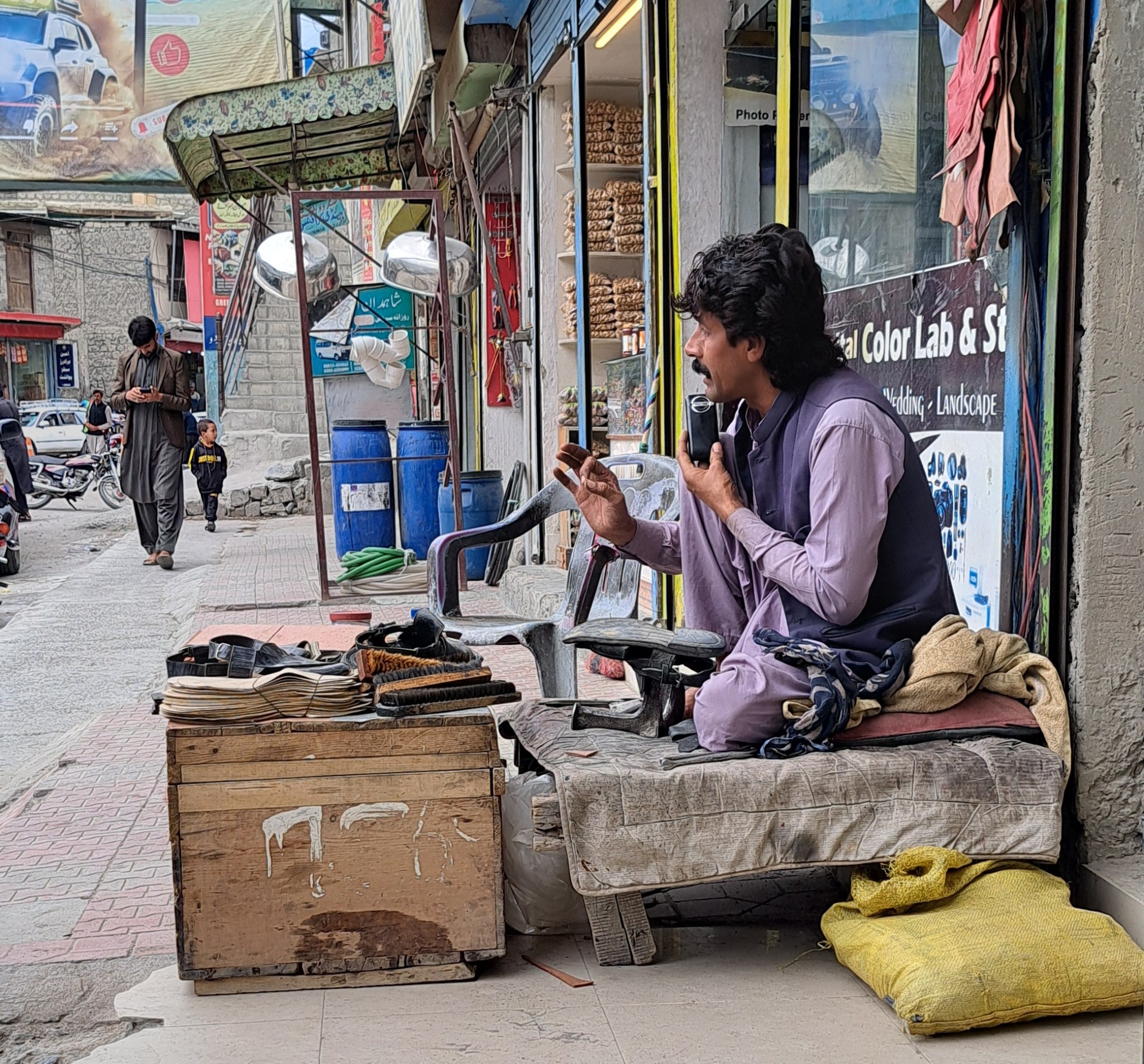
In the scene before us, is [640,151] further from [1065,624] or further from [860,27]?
[1065,624]

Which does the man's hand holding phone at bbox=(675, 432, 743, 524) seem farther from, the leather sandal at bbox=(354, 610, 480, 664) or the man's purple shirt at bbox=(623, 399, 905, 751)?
the leather sandal at bbox=(354, 610, 480, 664)

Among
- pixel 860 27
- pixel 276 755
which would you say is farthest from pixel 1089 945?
pixel 860 27

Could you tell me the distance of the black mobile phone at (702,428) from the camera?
10.3ft

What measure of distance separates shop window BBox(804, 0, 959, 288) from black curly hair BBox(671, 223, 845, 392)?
0.57 meters

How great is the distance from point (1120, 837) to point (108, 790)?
3210 millimetres

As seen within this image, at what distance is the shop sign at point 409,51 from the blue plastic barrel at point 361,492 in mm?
2326

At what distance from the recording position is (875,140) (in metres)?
3.88

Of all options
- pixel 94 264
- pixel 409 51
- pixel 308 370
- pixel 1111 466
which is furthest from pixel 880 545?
pixel 94 264

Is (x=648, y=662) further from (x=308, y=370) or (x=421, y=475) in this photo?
(x=421, y=475)

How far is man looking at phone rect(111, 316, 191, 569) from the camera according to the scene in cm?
1007

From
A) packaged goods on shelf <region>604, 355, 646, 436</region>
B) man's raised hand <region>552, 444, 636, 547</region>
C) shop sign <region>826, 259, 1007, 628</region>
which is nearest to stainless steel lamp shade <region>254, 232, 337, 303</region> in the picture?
packaged goods on shelf <region>604, 355, 646, 436</region>

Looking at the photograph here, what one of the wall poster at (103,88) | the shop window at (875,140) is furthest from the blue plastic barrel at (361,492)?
the wall poster at (103,88)

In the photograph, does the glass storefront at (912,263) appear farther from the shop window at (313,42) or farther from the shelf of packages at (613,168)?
the shop window at (313,42)

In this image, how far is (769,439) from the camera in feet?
9.66
